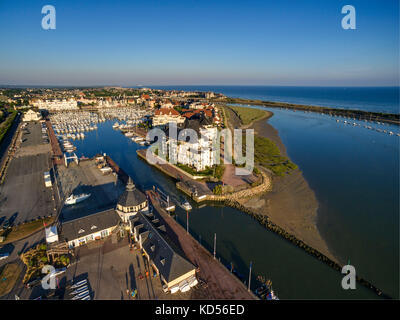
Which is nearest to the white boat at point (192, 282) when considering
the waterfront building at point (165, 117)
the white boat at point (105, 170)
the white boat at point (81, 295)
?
the white boat at point (81, 295)

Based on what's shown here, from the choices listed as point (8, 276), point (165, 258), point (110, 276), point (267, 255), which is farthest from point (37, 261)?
point (267, 255)

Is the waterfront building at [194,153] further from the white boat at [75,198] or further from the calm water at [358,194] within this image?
the calm water at [358,194]

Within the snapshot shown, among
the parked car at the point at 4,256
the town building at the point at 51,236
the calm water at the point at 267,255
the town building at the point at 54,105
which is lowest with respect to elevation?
the calm water at the point at 267,255

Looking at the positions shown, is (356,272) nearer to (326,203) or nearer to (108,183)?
(326,203)

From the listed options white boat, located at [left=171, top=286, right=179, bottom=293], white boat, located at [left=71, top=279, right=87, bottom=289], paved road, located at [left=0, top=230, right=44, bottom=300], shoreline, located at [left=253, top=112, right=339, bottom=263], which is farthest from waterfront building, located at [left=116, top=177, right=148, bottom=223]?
shoreline, located at [left=253, top=112, right=339, bottom=263]

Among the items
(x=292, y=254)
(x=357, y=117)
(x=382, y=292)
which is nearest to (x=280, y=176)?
(x=292, y=254)

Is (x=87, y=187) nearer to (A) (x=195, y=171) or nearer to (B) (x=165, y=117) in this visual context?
(A) (x=195, y=171)

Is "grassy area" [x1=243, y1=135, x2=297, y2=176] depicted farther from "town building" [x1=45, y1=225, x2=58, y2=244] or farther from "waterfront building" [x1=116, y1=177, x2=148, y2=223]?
"town building" [x1=45, y1=225, x2=58, y2=244]
